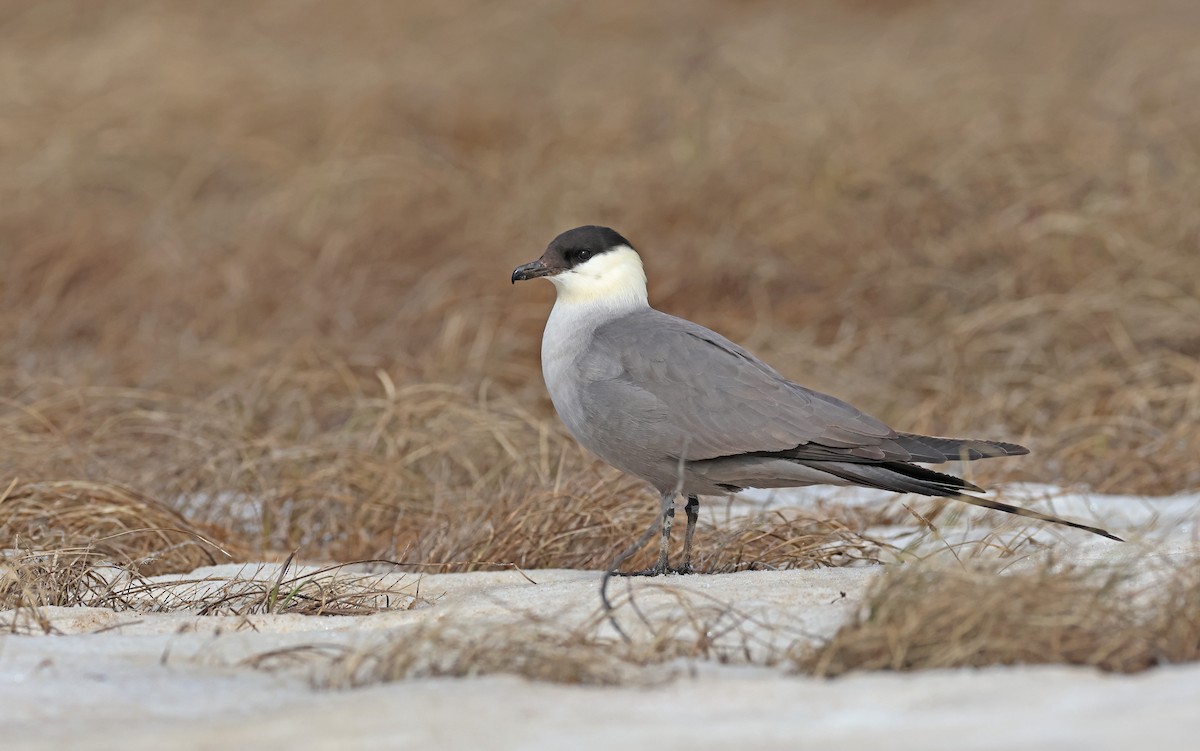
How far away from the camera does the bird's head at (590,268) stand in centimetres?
412

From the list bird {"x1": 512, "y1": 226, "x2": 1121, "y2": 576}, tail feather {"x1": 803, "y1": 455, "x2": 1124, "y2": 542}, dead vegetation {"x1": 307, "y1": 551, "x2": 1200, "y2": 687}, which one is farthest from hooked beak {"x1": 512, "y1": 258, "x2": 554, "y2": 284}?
dead vegetation {"x1": 307, "y1": 551, "x2": 1200, "y2": 687}

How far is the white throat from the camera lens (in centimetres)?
411

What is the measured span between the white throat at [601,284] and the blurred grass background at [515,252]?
57cm

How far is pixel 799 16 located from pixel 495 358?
7.99 m

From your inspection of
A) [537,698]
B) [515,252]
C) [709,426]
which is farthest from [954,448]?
[515,252]

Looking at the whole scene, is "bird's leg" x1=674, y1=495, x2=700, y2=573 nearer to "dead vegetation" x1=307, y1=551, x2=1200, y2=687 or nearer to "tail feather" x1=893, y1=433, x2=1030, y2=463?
"tail feather" x1=893, y1=433, x2=1030, y2=463

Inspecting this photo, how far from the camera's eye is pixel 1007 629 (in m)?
Result: 2.47

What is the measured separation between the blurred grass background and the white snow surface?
116 centimetres

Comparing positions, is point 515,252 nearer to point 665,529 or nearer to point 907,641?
point 665,529

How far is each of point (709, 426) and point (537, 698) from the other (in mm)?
1355

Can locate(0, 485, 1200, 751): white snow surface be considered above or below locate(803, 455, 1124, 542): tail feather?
below

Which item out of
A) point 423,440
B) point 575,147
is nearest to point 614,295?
point 423,440

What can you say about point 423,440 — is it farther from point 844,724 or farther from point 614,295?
point 844,724

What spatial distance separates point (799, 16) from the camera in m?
13.4
